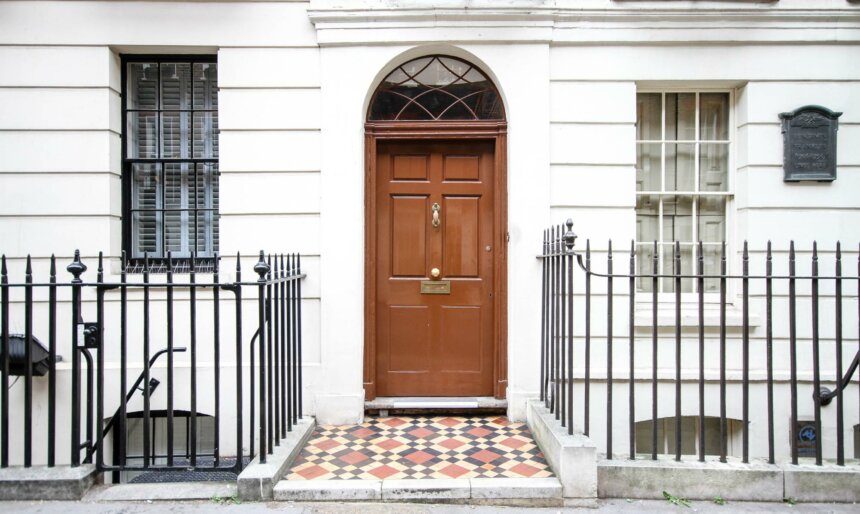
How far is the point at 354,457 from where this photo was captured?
4.36 meters

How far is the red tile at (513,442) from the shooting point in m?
4.55

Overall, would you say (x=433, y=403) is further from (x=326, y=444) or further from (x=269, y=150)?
(x=269, y=150)

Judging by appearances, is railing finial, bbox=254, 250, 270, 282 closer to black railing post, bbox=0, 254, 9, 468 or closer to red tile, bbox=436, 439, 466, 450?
black railing post, bbox=0, 254, 9, 468

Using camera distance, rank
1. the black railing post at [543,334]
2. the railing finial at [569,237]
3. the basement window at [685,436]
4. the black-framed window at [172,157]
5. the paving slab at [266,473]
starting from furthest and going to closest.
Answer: the black-framed window at [172,157] → the basement window at [685,436] → the black railing post at [543,334] → the railing finial at [569,237] → the paving slab at [266,473]

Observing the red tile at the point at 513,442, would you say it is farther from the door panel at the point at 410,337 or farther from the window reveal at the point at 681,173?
the window reveal at the point at 681,173

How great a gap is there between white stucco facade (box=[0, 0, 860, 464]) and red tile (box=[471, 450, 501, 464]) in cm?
113

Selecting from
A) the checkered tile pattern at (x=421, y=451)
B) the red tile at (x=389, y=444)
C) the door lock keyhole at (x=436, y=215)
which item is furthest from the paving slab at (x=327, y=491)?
the door lock keyhole at (x=436, y=215)

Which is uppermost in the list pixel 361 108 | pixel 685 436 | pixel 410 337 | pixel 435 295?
pixel 361 108

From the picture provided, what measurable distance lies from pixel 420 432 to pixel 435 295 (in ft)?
4.45

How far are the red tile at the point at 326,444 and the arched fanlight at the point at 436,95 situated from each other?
310 cm

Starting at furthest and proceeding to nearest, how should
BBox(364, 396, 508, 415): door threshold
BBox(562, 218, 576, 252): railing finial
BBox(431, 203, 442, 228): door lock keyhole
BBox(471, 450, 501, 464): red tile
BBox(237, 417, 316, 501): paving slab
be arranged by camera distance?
BBox(431, 203, 442, 228): door lock keyhole < BBox(364, 396, 508, 415): door threshold < BBox(471, 450, 501, 464): red tile < BBox(562, 218, 576, 252): railing finial < BBox(237, 417, 316, 501): paving slab

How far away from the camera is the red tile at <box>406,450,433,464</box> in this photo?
4250 millimetres

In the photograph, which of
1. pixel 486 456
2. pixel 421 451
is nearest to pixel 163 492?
pixel 421 451

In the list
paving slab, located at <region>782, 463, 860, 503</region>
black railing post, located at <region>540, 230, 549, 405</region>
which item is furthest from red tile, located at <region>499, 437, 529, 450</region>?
paving slab, located at <region>782, 463, 860, 503</region>
